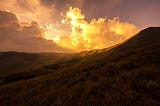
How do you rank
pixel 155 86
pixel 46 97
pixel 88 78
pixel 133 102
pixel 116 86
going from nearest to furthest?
pixel 133 102 → pixel 155 86 → pixel 116 86 → pixel 46 97 → pixel 88 78

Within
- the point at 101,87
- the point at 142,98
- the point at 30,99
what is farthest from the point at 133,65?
the point at 30,99

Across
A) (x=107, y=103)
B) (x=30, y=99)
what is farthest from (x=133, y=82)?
(x=30, y=99)

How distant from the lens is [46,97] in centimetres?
3944

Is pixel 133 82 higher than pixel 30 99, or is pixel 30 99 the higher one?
pixel 133 82

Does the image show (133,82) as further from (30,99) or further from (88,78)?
(30,99)

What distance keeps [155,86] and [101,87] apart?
1086 centimetres

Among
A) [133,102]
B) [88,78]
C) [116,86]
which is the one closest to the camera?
[133,102]

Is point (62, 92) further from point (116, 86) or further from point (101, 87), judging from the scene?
point (116, 86)

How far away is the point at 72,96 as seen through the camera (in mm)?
36156

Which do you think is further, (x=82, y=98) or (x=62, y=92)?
(x=62, y=92)

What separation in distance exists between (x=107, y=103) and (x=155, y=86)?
33.9ft

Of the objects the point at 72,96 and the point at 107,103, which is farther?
the point at 72,96

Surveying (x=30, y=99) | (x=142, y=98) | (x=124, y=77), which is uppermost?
(x=124, y=77)

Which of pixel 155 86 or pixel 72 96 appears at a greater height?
pixel 155 86
